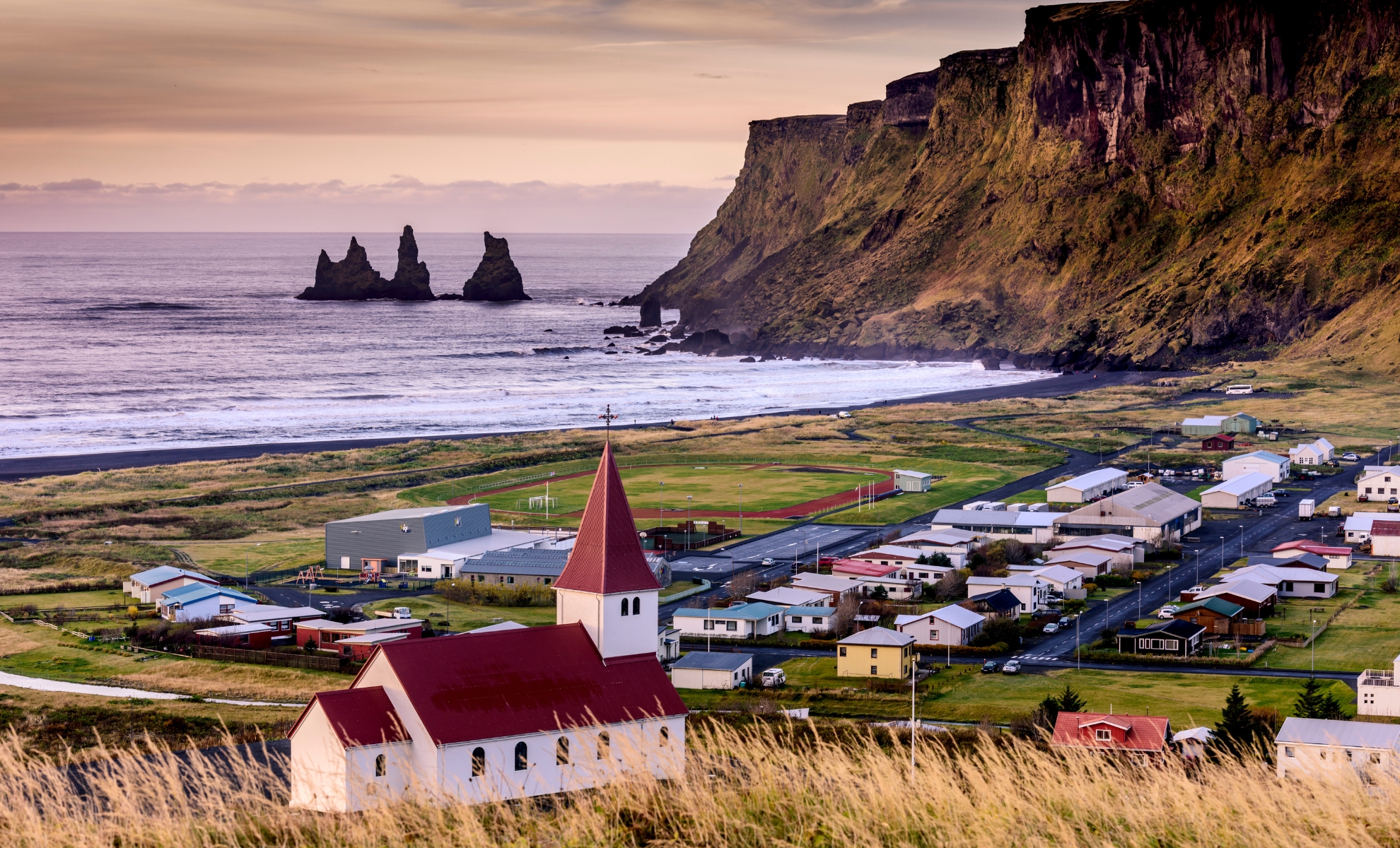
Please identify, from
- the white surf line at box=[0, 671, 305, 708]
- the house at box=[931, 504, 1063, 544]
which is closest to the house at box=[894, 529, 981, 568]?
the house at box=[931, 504, 1063, 544]

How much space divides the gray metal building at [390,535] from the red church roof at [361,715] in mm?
36051

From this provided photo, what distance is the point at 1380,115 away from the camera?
163 metres

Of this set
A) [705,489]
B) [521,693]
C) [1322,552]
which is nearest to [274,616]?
[521,693]

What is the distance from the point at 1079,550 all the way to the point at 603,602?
1467 inches

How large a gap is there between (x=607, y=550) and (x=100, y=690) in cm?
1943

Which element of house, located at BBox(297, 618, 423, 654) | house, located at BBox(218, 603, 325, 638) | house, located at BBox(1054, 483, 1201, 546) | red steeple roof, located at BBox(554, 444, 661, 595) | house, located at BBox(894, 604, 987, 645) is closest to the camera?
red steeple roof, located at BBox(554, 444, 661, 595)

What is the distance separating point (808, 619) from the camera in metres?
52.6

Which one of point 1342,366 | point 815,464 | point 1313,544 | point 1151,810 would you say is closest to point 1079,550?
point 1313,544

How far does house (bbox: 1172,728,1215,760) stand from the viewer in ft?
105

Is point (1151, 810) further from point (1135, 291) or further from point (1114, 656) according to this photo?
point (1135, 291)

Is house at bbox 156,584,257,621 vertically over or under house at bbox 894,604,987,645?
over

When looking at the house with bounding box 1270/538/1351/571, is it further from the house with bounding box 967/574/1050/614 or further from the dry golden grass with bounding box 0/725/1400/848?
the dry golden grass with bounding box 0/725/1400/848

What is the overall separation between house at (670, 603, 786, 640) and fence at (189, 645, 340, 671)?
40.3 ft

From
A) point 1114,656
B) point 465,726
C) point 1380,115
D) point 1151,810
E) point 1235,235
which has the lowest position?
point 1114,656
